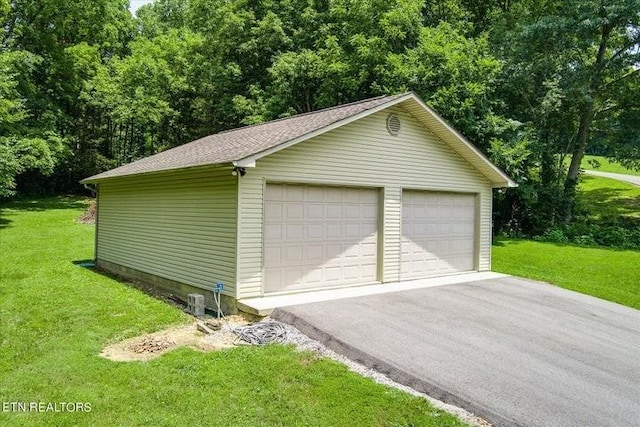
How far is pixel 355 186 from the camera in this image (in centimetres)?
987

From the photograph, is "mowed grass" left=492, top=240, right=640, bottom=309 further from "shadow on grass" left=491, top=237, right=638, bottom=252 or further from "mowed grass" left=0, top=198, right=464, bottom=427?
"mowed grass" left=0, top=198, right=464, bottom=427

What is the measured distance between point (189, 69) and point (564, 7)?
18970 millimetres

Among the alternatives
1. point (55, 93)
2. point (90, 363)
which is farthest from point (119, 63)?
point (90, 363)

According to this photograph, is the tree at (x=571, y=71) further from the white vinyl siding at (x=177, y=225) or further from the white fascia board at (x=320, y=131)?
the white vinyl siding at (x=177, y=225)

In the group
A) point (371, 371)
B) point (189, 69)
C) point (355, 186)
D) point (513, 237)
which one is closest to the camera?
point (371, 371)

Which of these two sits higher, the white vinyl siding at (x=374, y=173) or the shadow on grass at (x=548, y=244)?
the white vinyl siding at (x=374, y=173)

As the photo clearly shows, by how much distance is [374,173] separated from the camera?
1007cm

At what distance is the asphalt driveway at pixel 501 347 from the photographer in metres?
4.97

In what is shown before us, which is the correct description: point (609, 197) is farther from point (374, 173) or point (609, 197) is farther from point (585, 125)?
point (374, 173)

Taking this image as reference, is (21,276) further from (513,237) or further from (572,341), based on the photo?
(513,237)

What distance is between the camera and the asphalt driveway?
4973 mm

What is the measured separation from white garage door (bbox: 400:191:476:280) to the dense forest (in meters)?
5.38

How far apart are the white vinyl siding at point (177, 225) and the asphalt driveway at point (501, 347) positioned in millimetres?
1841

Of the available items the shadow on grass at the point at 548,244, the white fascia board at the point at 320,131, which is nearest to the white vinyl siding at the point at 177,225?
the white fascia board at the point at 320,131
